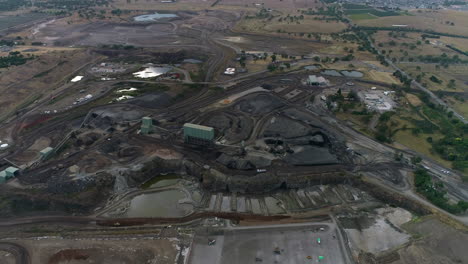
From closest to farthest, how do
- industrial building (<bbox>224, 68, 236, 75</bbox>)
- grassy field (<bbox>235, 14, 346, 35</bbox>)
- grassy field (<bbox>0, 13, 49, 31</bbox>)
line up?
industrial building (<bbox>224, 68, 236, 75</bbox>) → grassy field (<bbox>235, 14, 346, 35</bbox>) → grassy field (<bbox>0, 13, 49, 31</bbox>)

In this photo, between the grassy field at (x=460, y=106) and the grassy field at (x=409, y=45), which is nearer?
the grassy field at (x=460, y=106)

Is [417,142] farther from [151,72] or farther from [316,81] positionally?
[151,72]

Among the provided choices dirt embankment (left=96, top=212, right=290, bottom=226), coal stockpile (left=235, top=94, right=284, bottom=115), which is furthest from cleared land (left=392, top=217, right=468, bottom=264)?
coal stockpile (left=235, top=94, right=284, bottom=115)

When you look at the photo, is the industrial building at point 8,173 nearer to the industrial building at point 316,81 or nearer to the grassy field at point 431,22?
the industrial building at point 316,81

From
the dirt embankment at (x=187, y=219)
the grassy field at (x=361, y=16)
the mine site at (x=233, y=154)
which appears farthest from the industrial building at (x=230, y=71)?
the grassy field at (x=361, y=16)

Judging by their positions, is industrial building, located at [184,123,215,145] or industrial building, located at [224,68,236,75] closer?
industrial building, located at [184,123,215,145]

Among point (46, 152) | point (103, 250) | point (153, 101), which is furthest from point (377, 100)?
point (46, 152)

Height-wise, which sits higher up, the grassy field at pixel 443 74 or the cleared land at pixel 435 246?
the grassy field at pixel 443 74

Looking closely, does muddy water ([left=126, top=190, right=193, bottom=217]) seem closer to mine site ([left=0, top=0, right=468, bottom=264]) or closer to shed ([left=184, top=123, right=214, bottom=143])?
mine site ([left=0, top=0, right=468, bottom=264])
